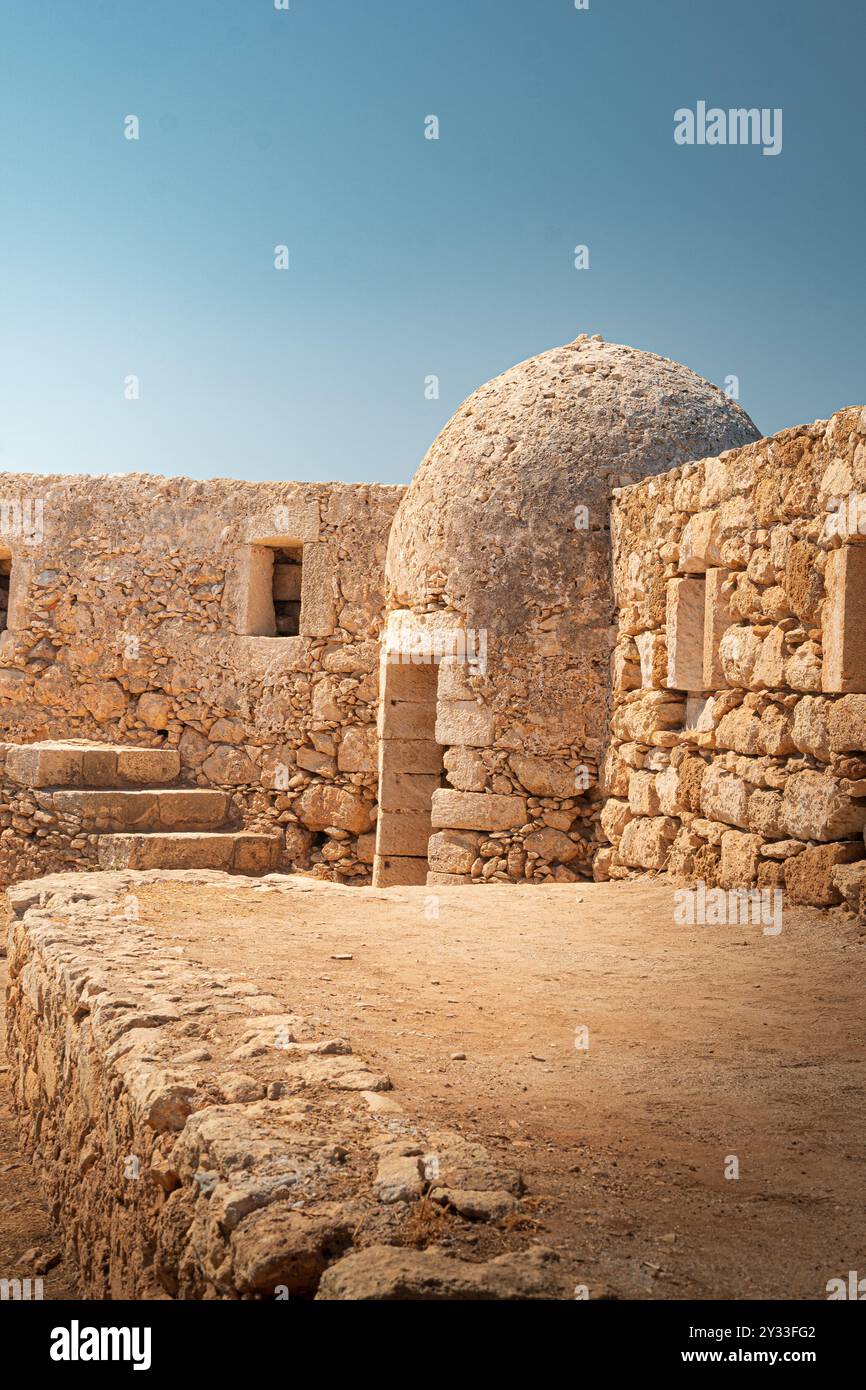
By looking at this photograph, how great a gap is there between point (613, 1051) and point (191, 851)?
6.79 m

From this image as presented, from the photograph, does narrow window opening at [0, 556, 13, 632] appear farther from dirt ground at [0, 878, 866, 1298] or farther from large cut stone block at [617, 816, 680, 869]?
large cut stone block at [617, 816, 680, 869]


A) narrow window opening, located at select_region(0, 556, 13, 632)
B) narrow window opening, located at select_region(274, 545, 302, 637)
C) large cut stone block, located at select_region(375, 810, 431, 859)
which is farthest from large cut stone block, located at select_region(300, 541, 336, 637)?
narrow window opening, located at select_region(0, 556, 13, 632)

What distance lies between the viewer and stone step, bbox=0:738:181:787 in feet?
33.2

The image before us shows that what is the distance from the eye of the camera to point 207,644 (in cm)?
1077

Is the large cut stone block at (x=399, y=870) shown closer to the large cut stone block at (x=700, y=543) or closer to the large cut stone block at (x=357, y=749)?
the large cut stone block at (x=357, y=749)

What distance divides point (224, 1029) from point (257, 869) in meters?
6.63

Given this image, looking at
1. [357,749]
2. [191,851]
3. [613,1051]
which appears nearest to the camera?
[613,1051]

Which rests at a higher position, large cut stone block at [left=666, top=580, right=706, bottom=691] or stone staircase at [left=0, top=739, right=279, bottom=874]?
large cut stone block at [left=666, top=580, right=706, bottom=691]

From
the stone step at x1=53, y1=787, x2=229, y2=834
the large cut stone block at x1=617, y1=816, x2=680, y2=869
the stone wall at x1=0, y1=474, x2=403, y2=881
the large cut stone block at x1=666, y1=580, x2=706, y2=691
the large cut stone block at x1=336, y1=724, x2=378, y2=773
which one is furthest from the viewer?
the stone wall at x1=0, y1=474, x2=403, y2=881

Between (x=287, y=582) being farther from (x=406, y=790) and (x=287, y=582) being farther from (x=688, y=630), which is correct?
(x=688, y=630)

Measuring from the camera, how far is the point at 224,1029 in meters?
3.47

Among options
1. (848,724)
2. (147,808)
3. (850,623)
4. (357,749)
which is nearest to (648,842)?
(848,724)

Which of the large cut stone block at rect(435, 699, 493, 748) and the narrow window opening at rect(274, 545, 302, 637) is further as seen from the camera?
the narrow window opening at rect(274, 545, 302, 637)

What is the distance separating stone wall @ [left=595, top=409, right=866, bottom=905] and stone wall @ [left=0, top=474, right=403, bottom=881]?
3.30 m
